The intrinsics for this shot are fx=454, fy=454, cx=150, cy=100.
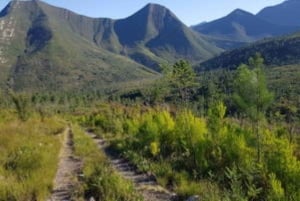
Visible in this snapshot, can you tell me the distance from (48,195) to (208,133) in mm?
6469

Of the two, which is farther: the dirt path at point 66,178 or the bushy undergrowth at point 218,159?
the dirt path at point 66,178

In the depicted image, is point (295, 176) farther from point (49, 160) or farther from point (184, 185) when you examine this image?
point (49, 160)

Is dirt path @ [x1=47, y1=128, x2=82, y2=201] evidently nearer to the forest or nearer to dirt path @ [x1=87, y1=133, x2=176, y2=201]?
the forest

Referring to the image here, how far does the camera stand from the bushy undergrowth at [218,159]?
35.1 ft

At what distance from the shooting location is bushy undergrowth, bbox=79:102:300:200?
421 inches

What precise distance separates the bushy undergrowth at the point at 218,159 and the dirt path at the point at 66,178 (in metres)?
2.50

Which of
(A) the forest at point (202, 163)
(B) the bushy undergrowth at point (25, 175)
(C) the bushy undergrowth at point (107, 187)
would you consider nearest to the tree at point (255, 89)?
(A) the forest at point (202, 163)

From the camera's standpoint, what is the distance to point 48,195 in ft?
42.3

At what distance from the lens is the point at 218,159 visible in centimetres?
1495

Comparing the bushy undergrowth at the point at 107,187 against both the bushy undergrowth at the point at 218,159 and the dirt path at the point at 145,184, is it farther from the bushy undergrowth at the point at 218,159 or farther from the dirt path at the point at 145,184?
the bushy undergrowth at the point at 218,159

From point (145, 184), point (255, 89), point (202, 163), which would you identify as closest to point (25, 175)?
point (145, 184)

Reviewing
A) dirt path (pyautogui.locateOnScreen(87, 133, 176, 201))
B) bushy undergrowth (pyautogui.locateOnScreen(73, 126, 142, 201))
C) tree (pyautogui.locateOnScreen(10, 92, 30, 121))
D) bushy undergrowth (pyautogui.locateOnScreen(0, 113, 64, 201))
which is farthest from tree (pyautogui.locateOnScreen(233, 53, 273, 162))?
tree (pyautogui.locateOnScreen(10, 92, 30, 121))

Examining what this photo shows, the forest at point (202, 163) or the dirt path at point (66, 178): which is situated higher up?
the forest at point (202, 163)

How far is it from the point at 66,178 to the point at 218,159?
5233 mm
